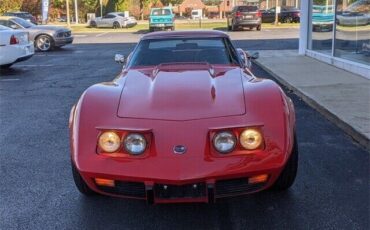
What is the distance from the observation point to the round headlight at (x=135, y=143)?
354 centimetres

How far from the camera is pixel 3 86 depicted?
1113 centimetres

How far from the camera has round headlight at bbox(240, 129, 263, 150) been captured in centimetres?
355

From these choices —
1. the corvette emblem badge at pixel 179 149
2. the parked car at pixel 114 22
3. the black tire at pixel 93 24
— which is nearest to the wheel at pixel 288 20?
the parked car at pixel 114 22

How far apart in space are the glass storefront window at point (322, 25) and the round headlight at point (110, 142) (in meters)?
10.8

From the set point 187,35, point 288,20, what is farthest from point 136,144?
point 288,20

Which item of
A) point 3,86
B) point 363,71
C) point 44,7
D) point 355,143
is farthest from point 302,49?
point 44,7

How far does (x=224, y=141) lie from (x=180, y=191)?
469 mm

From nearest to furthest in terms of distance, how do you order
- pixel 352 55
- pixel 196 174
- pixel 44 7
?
pixel 196 174 → pixel 352 55 → pixel 44 7

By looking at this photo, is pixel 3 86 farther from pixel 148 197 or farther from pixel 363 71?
pixel 148 197

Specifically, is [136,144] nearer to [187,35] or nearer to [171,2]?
[187,35]

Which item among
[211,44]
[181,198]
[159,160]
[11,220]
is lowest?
[11,220]

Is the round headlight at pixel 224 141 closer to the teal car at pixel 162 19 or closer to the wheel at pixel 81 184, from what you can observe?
the wheel at pixel 81 184

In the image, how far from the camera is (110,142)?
11.8 ft

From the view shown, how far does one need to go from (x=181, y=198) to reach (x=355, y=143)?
310cm
